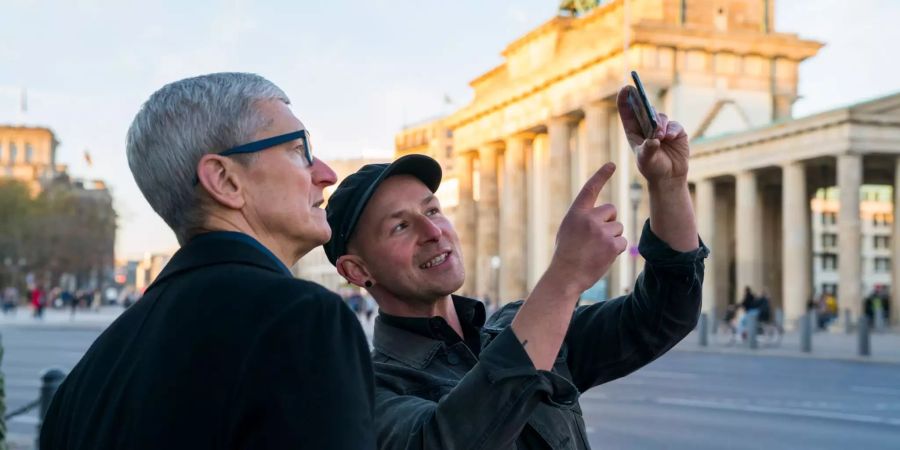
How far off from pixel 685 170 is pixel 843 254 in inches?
1514

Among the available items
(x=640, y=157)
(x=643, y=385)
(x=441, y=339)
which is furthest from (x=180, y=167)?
(x=643, y=385)

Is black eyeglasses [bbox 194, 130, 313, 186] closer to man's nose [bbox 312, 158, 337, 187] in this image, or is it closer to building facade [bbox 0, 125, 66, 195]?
man's nose [bbox 312, 158, 337, 187]

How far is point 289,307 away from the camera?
70.8 inches

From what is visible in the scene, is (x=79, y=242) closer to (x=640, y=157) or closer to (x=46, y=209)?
(x=46, y=209)

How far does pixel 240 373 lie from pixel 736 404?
529 inches

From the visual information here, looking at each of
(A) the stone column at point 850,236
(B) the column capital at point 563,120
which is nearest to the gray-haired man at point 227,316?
(A) the stone column at point 850,236

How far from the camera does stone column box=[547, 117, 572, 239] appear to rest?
62.6m

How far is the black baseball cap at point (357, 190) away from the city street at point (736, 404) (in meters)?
7.87

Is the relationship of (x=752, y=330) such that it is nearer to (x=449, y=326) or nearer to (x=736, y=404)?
(x=736, y=404)

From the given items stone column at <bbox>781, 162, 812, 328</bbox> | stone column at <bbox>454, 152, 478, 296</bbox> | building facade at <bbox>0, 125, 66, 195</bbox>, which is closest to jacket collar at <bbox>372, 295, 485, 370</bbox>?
stone column at <bbox>781, 162, 812, 328</bbox>

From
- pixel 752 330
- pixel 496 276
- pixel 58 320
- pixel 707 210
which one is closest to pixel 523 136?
pixel 496 276

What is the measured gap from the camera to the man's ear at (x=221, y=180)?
7.12ft

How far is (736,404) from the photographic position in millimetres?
14414

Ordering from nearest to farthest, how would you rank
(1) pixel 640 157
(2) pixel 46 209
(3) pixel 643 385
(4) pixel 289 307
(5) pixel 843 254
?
(4) pixel 289 307
(1) pixel 640 157
(3) pixel 643 385
(5) pixel 843 254
(2) pixel 46 209
